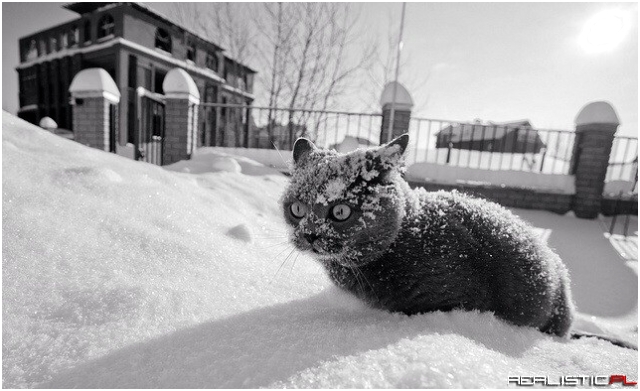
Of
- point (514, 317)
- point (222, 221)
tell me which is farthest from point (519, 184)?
point (222, 221)

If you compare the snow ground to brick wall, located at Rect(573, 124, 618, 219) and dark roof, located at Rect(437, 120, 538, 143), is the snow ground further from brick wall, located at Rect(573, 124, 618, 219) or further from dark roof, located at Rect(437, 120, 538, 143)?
dark roof, located at Rect(437, 120, 538, 143)

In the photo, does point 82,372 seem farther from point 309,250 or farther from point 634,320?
point 634,320

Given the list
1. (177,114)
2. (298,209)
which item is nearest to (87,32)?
(177,114)

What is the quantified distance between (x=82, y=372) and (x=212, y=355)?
1.12ft

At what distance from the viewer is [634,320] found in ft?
9.49

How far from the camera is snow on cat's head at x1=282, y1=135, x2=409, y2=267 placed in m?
1.23

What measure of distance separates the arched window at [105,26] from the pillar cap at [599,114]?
2097 cm

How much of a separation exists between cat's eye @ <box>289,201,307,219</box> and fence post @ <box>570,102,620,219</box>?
693 centimetres

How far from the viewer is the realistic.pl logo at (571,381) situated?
89 centimetres

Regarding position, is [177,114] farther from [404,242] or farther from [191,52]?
[191,52]

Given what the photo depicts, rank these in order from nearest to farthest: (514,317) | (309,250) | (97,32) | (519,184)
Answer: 1. (309,250)
2. (514,317)
3. (519,184)
4. (97,32)

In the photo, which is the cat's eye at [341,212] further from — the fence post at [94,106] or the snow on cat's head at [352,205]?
the fence post at [94,106]

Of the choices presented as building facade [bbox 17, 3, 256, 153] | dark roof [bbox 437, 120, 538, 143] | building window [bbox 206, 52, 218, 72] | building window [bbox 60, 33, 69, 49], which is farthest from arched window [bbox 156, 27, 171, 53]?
dark roof [bbox 437, 120, 538, 143]

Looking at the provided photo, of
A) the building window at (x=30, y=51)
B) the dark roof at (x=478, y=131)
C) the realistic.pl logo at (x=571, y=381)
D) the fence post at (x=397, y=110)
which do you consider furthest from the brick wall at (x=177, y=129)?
the building window at (x=30, y=51)
